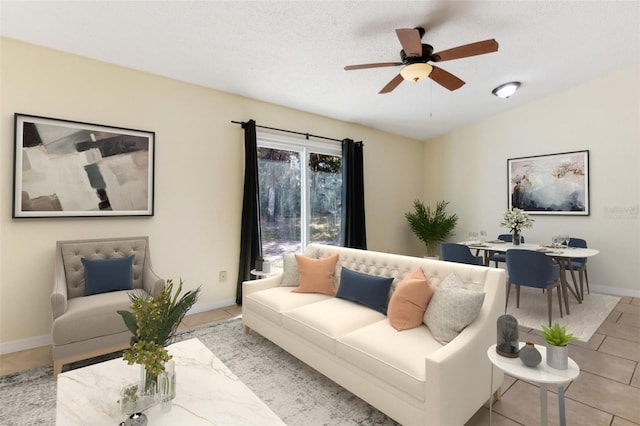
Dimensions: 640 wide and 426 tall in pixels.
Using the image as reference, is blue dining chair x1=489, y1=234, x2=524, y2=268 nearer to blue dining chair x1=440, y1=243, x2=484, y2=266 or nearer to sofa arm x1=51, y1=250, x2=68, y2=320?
blue dining chair x1=440, y1=243, x2=484, y2=266

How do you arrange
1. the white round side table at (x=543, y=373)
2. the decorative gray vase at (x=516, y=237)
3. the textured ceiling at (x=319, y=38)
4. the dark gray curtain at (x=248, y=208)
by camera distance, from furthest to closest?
the decorative gray vase at (x=516, y=237) → the dark gray curtain at (x=248, y=208) → the textured ceiling at (x=319, y=38) → the white round side table at (x=543, y=373)

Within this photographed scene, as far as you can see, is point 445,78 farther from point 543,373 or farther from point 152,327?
point 152,327

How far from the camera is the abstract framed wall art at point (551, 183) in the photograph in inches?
197

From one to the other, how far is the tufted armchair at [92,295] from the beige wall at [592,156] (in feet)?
19.1

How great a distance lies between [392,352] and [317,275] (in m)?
1.31

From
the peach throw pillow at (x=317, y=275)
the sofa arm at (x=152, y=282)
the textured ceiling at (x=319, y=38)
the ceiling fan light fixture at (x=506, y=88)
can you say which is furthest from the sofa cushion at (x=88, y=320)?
the ceiling fan light fixture at (x=506, y=88)

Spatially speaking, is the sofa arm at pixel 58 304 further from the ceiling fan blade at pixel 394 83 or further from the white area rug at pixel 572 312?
the white area rug at pixel 572 312

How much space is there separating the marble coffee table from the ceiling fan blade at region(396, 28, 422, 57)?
102 inches

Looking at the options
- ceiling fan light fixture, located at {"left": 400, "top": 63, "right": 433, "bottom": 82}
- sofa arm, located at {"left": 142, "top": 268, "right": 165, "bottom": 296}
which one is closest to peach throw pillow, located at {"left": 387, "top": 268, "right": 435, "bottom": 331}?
ceiling fan light fixture, located at {"left": 400, "top": 63, "right": 433, "bottom": 82}

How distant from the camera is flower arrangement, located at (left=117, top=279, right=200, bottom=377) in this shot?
1.40m

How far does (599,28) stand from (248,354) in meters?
4.95

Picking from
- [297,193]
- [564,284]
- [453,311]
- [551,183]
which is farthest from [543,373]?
[551,183]

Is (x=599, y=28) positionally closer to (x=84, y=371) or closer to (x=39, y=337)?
Result: (x=84, y=371)

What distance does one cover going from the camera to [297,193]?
502 centimetres
